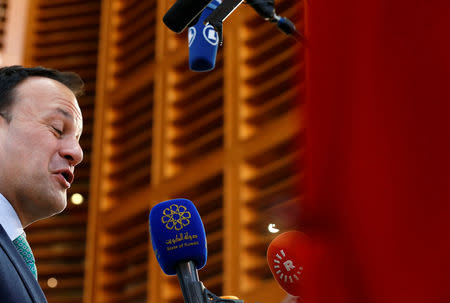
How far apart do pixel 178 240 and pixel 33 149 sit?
0.51 metres

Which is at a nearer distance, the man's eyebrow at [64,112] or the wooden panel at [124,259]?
the man's eyebrow at [64,112]

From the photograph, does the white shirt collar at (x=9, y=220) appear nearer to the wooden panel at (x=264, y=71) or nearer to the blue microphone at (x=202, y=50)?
the blue microphone at (x=202, y=50)

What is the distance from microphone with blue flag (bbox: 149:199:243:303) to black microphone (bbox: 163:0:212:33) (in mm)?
356

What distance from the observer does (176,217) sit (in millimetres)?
1578

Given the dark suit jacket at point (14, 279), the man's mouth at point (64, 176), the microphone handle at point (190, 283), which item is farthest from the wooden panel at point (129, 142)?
the microphone handle at point (190, 283)

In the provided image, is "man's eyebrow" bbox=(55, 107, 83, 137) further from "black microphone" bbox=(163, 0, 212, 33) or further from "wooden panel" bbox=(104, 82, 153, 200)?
"wooden panel" bbox=(104, 82, 153, 200)

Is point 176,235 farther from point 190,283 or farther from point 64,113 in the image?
point 64,113

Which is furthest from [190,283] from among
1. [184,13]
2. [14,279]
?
[184,13]

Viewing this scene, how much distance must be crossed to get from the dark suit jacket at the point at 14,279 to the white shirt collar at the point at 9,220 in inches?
5.1

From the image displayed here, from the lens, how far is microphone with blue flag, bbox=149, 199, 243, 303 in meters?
1.47

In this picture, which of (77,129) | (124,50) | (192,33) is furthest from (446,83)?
(124,50)

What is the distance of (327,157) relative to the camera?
615mm

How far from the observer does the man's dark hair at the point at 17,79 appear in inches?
75.9

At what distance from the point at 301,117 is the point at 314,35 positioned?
0.07 m
